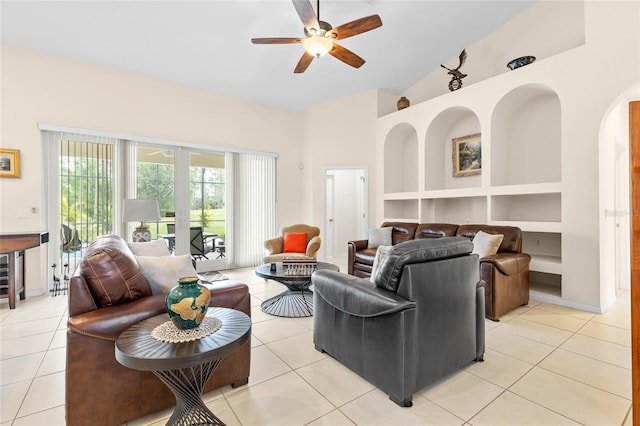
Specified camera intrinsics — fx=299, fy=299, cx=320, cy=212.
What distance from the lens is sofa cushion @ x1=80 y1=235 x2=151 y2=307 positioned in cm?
167

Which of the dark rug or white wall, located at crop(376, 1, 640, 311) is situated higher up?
white wall, located at crop(376, 1, 640, 311)

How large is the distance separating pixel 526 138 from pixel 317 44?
3.70 metres

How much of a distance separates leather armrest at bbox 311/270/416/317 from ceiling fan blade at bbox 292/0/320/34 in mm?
2317

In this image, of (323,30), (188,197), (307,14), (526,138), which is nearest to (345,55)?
(323,30)

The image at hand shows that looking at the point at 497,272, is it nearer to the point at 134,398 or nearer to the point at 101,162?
the point at 134,398

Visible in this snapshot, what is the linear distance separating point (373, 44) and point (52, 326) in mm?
5548

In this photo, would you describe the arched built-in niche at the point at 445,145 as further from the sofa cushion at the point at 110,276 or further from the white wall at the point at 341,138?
the sofa cushion at the point at 110,276

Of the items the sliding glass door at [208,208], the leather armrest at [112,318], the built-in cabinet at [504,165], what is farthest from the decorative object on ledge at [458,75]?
the leather armrest at [112,318]

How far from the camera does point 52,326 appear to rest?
3117mm

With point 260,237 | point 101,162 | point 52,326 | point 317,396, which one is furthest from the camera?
point 260,237

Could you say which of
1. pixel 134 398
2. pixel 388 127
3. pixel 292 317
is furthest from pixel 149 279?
pixel 388 127

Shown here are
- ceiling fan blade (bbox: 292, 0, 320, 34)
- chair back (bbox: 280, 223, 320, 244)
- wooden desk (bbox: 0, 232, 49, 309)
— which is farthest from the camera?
chair back (bbox: 280, 223, 320, 244)

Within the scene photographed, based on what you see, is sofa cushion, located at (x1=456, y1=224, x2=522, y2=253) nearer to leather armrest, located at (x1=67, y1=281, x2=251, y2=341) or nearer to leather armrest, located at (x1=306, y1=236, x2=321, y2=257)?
leather armrest, located at (x1=306, y1=236, x2=321, y2=257)

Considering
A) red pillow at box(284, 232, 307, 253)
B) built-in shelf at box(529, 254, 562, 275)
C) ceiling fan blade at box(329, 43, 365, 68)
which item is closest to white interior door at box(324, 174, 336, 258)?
red pillow at box(284, 232, 307, 253)
